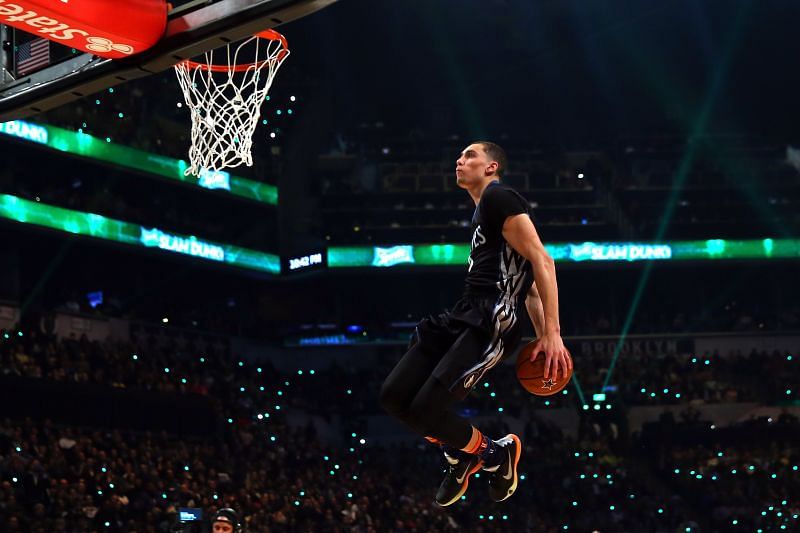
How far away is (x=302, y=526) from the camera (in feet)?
74.6

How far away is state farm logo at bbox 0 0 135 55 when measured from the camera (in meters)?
7.27

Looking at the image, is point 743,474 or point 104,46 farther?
point 743,474

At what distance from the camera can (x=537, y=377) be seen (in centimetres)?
679

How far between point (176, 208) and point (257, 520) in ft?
48.5

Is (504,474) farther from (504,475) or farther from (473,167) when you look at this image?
(473,167)

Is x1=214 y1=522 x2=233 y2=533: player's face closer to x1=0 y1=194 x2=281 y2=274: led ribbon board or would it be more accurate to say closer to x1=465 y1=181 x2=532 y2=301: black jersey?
x1=465 y1=181 x2=532 y2=301: black jersey

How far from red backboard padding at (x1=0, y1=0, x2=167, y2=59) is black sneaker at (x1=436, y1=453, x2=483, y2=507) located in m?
3.59

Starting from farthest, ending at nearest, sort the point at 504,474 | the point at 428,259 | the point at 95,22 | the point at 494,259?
the point at 428,259 → the point at 95,22 → the point at 504,474 → the point at 494,259

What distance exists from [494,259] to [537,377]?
2.61 feet

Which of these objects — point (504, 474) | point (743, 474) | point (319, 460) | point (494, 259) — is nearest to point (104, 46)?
point (494, 259)

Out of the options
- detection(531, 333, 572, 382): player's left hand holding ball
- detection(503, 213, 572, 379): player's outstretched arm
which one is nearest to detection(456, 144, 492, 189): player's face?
detection(503, 213, 572, 379): player's outstretched arm

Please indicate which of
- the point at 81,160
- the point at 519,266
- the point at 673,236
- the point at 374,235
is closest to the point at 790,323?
the point at 673,236

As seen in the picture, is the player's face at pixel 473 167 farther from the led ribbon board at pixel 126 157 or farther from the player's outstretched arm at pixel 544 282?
the led ribbon board at pixel 126 157

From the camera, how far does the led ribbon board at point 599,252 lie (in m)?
35.4
